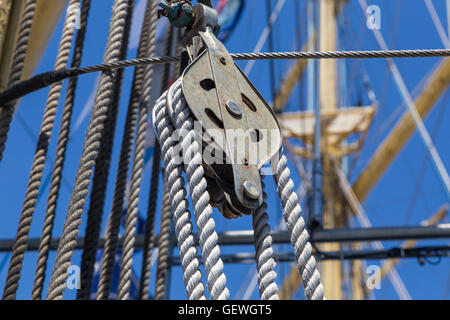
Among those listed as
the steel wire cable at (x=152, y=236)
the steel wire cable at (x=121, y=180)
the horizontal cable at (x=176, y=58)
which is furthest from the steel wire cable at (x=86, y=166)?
the steel wire cable at (x=152, y=236)

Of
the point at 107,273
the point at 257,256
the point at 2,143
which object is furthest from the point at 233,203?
the point at 107,273

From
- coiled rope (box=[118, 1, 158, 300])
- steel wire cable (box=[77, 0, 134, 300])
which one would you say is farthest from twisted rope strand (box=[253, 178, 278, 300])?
steel wire cable (box=[77, 0, 134, 300])

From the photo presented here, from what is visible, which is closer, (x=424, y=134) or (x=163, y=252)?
(x=163, y=252)

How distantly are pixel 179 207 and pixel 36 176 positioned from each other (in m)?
0.87

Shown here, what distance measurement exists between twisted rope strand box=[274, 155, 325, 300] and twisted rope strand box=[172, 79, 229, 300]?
0.13 metres

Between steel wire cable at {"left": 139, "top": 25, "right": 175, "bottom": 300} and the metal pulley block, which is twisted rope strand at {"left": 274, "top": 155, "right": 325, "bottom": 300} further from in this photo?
steel wire cable at {"left": 139, "top": 25, "right": 175, "bottom": 300}

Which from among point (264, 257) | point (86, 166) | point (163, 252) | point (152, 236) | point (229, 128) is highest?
point (152, 236)

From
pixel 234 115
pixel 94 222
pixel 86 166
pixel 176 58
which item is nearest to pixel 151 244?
pixel 94 222

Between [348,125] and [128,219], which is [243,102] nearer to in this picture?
[128,219]

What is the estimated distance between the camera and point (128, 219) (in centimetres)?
214

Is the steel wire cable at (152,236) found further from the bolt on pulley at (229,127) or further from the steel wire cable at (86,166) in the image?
the bolt on pulley at (229,127)

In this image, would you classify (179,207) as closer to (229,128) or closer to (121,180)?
(229,128)

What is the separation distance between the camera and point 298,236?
1.12 metres

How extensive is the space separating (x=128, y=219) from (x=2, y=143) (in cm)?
43
